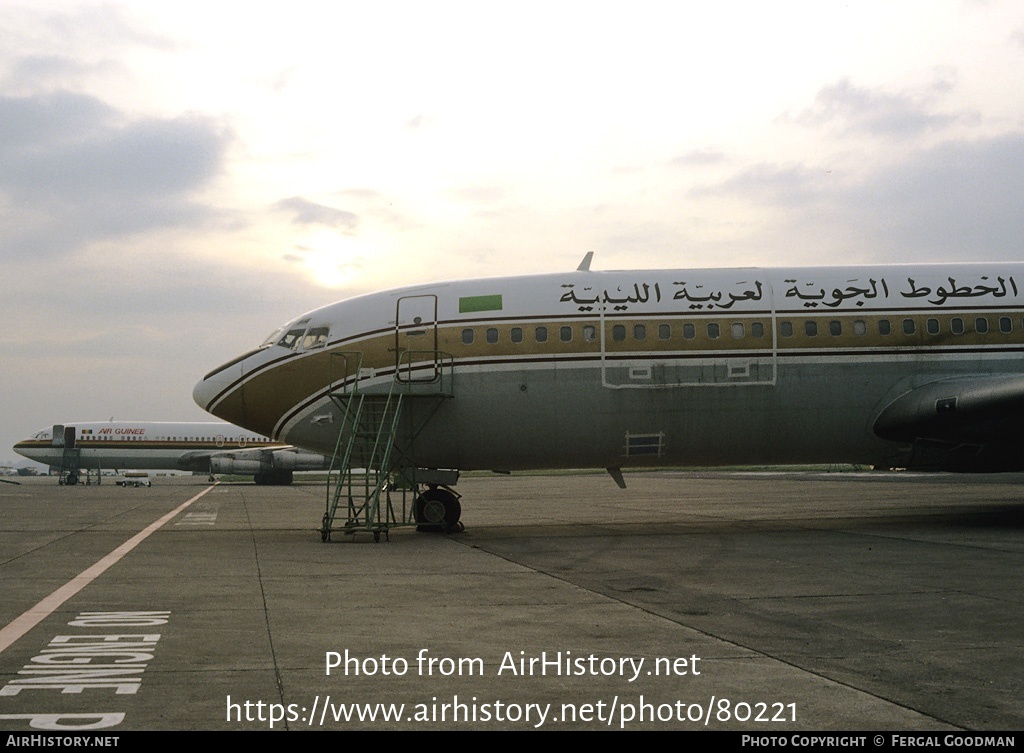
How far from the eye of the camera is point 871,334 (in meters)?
17.2

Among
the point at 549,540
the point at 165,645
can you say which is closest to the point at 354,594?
the point at 165,645

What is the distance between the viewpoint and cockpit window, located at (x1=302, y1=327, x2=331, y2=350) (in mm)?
17766

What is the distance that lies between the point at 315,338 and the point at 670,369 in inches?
247

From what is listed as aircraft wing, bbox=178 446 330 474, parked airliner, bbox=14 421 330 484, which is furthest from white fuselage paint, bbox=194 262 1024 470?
parked airliner, bbox=14 421 330 484

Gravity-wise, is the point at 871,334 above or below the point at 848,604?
above

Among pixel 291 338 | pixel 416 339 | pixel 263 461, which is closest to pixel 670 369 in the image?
pixel 416 339

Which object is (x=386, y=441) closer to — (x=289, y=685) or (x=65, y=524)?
(x=65, y=524)

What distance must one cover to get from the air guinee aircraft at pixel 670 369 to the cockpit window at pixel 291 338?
20 centimetres

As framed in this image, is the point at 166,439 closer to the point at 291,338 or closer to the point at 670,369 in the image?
the point at 291,338

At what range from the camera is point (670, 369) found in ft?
55.9

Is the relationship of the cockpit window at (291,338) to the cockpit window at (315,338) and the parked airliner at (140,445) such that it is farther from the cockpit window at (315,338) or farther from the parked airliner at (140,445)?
the parked airliner at (140,445)

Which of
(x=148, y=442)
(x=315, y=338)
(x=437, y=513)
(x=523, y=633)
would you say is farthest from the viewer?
(x=148, y=442)

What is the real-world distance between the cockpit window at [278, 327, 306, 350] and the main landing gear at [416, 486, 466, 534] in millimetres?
3560
